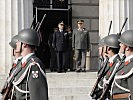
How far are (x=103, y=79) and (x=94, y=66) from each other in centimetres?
967

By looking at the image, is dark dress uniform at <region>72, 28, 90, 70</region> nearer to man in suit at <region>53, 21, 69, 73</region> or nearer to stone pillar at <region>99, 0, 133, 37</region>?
man in suit at <region>53, 21, 69, 73</region>

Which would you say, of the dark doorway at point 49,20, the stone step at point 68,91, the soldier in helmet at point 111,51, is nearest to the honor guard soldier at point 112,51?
the soldier in helmet at point 111,51

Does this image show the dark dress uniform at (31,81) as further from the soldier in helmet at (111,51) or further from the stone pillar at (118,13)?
the stone pillar at (118,13)

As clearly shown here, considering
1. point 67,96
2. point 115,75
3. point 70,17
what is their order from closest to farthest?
point 115,75, point 67,96, point 70,17

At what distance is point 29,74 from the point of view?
4652 millimetres

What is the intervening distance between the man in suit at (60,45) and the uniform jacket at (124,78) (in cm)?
788

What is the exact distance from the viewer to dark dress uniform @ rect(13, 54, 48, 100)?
4.46 metres

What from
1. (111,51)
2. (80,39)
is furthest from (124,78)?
(80,39)

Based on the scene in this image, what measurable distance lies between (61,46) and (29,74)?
28.3 ft

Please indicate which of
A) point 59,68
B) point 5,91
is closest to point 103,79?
point 5,91

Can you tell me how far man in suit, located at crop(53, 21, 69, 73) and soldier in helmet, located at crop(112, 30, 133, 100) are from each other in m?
7.81

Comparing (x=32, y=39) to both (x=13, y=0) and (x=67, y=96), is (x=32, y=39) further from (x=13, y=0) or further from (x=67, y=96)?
(x=13, y=0)

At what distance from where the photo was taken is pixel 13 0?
1296cm

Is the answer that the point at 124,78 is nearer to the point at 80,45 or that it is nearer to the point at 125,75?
the point at 125,75
